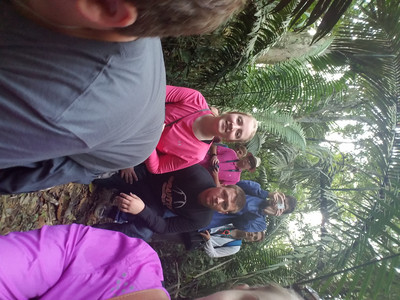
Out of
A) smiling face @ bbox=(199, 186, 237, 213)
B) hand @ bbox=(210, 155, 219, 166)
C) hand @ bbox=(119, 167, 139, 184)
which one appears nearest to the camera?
smiling face @ bbox=(199, 186, 237, 213)

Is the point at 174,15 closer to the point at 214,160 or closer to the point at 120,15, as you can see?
the point at 120,15

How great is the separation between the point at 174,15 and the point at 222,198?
2.19 metres

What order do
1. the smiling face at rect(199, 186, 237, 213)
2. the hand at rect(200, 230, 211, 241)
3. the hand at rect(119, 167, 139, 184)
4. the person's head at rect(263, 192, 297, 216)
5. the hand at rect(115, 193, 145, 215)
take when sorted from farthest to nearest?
1. the person's head at rect(263, 192, 297, 216)
2. the hand at rect(200, 230, 211, 241)
3. the hand at rect(119, 167, 139, 184)
4. the smiling face at rect(199, 186, 237, 213)
5. the hand at rect(115, 193, 145, 215)

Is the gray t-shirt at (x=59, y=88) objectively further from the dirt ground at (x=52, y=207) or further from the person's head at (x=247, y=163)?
the person's head at (x=247, y=163)

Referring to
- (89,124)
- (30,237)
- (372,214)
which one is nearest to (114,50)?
(89,124)

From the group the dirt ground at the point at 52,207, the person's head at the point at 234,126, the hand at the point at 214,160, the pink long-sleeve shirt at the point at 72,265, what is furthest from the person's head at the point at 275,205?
the pink long-sleeve shirt at the point at 72,265

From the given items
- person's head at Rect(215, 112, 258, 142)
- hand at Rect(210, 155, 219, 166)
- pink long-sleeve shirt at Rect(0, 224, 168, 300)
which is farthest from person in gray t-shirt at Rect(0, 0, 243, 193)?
hand at Rect(210, 155, 219, 166)

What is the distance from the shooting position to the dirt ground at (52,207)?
7.40 feet

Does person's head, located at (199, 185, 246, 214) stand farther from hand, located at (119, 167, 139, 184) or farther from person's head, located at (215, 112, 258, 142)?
hand, located at (119, 167, 139, 184)

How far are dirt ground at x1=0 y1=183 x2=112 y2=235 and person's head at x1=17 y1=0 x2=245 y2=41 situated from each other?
2.03 meters

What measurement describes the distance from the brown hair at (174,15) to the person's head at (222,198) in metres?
2.00

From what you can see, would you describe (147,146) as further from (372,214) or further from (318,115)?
(318,115)

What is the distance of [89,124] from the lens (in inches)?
29.4

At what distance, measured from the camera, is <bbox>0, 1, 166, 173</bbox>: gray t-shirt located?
64 centimetres
